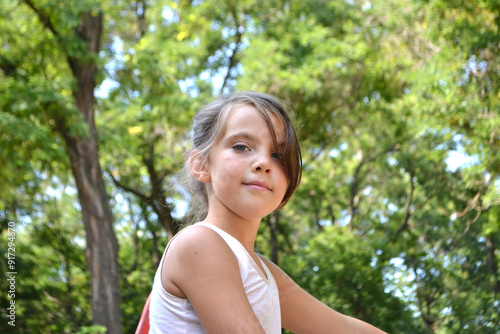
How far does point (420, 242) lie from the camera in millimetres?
10414

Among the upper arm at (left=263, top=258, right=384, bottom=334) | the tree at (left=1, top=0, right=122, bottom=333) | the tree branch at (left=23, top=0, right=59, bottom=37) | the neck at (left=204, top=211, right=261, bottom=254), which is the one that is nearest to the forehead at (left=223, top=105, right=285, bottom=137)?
the neck at (left=204, top=211, right=261, bottom=254)

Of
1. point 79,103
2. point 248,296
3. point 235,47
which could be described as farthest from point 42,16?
point 248,296

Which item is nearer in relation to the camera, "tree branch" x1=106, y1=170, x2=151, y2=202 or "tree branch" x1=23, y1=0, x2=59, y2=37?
"tree branch" x1=23, y1=0, x2=59, y2=37

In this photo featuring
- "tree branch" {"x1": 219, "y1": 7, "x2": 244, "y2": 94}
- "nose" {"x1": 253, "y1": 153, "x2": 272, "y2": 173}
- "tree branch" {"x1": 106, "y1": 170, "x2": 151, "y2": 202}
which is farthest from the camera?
"tree branch" {"x1": 106, "y1": 170, "x2": 151, "y2": 202}

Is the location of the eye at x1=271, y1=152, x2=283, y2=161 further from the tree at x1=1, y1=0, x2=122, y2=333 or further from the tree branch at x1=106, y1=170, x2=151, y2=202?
the tree branch at x1=106, y1=170, x2=151, y2=202

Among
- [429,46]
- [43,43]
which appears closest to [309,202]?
[429,46]

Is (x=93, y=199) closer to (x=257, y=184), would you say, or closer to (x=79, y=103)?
(x=79, y=103)

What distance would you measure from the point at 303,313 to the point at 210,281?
40 centimetres

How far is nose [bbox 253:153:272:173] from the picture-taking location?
105cm

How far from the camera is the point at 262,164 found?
105 cm

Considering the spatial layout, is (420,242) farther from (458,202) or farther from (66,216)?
(66,216)

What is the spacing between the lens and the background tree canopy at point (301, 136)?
720cm

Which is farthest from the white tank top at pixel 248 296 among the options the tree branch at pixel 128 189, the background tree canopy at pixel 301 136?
the tree branch at pixel 128 189

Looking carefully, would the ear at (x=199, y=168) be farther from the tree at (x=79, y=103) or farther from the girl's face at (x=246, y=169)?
the tree at (x=79, y=103)
